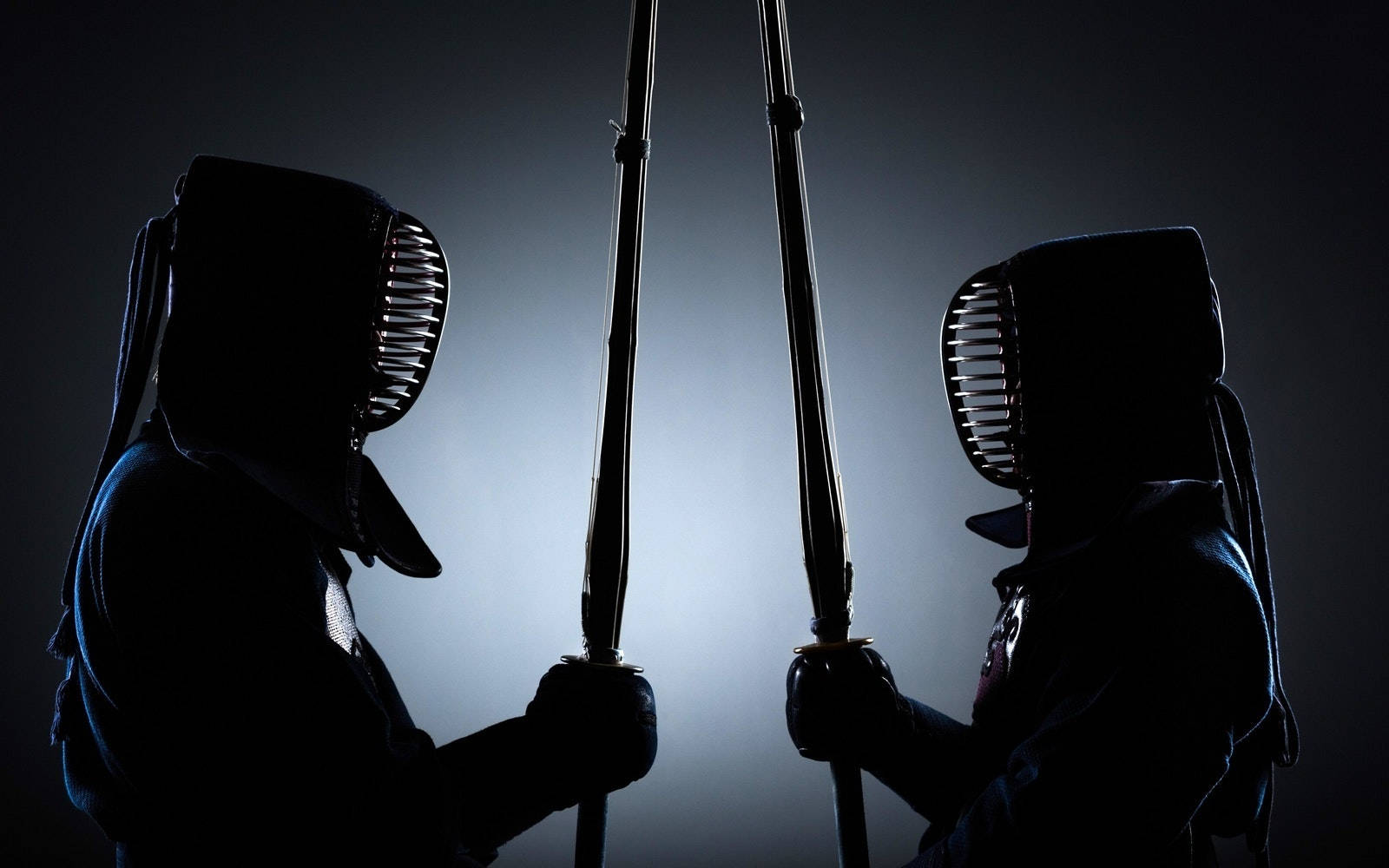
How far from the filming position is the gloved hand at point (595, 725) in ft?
4.38

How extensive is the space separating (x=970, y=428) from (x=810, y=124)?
1.46 meters

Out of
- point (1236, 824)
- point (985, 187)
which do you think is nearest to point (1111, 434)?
point (1236, 824)

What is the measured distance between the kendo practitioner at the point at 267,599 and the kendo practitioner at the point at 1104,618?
401 mm

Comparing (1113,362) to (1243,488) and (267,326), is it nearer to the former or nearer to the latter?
(1243,488)

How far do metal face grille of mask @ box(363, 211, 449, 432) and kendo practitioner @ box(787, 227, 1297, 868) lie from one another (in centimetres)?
67

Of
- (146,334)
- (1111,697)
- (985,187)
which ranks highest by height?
(985,187)

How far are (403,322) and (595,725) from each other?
25.6 inches

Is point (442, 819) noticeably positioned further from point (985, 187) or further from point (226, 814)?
point (985, 187)

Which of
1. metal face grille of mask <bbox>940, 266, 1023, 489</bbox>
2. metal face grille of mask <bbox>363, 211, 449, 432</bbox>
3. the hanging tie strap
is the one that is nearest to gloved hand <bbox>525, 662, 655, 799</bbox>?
metal face grille of mask <bbox>363, 211, 449, 432</bbox>

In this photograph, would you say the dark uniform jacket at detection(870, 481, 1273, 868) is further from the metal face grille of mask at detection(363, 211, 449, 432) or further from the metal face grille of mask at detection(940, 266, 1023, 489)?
the metal face grille of mask at detection(363, 211, 449, 432)

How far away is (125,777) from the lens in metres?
1.16

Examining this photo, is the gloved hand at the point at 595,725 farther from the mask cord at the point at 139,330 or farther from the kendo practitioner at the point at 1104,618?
the mask cord at the point at 139,330

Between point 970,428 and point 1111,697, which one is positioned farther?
point 970,428

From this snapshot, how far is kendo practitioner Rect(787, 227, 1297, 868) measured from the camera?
1132 millimetres
